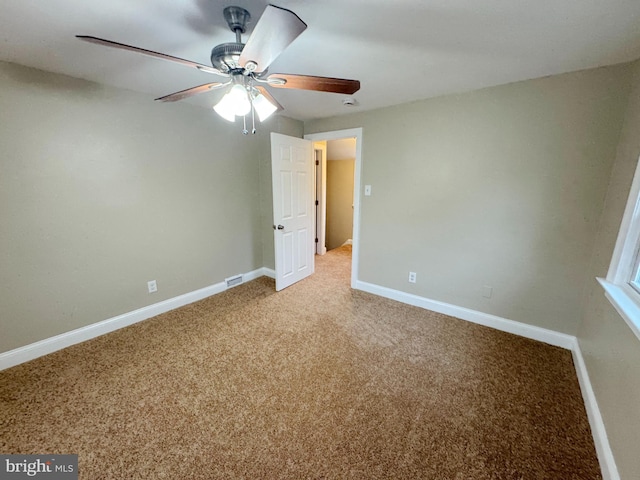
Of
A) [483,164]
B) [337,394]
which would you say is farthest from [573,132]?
[337,394]

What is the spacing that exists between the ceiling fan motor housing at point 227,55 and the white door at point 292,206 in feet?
5.42

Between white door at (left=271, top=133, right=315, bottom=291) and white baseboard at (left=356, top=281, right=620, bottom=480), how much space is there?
925 mm

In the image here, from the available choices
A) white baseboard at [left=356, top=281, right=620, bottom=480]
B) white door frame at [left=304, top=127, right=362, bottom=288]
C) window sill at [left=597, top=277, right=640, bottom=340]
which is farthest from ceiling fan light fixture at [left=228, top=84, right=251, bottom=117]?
white baseboard at [left=356, top=281, right=620, bottom=480]

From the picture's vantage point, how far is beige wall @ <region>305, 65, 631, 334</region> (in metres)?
1.94

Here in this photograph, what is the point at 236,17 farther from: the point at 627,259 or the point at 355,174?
the point at 627,259

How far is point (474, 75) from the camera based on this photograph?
198 centimetres

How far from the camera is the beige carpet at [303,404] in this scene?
131 cm

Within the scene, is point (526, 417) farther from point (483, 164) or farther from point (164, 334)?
point (164, 334)

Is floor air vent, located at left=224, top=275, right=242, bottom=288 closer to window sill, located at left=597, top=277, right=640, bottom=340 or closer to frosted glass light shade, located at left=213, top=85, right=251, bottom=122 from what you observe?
frosted glass light shade, located at left=213, top=85, right=251, bottom=122

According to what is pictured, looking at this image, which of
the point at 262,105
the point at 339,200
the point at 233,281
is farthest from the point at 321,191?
the point at 262,105

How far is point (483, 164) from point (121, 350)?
3.56 m

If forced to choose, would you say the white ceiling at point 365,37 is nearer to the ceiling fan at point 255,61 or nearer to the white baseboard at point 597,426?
the ceiling fan at point 255,61

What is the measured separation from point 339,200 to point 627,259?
15.1 feet

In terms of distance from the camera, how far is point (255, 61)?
3.70ft
